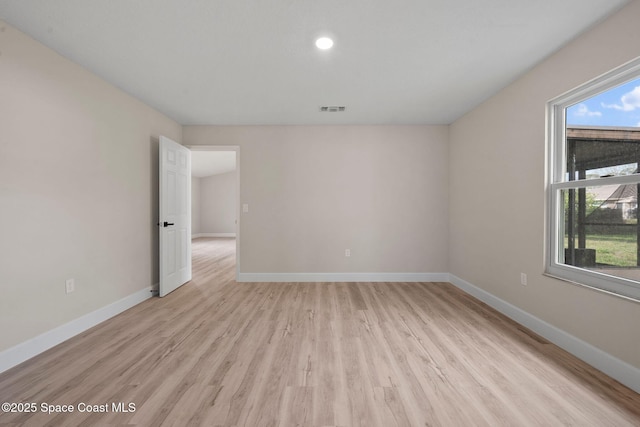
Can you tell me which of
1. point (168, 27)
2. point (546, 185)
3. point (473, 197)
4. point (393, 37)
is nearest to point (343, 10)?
point (393, 37)

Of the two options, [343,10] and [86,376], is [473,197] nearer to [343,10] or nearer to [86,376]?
[343,10]

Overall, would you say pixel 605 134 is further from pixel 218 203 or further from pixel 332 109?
pixel 218 203

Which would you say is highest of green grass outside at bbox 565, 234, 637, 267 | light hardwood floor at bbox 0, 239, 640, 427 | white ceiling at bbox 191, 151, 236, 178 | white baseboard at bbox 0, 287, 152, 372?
white ceiling at bbox 191, 151, 236, 178

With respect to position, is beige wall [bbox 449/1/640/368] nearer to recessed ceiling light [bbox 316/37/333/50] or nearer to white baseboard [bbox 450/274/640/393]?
white baseboard [bbox 450/274/640/393]

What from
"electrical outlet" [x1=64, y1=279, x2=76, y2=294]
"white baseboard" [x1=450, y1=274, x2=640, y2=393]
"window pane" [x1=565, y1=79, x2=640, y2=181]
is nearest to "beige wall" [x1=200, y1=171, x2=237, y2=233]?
"electrical outlet" [x1=64, y1=279, x2=76, y2=294]

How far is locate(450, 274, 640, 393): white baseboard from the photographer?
5.44 ft

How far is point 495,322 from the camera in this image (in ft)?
8.59

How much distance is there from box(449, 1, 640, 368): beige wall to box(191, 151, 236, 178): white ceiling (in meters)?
6.40

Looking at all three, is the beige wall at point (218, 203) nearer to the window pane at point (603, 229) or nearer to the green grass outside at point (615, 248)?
the window pane at point (603, 229)

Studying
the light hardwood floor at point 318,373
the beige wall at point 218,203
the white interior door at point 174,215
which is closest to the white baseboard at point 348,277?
the white interior door at point 174,215

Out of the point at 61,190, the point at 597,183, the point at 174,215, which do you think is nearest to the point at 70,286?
the point at 61,190

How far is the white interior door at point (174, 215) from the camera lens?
3.38 meters

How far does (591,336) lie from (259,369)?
245 centimetres

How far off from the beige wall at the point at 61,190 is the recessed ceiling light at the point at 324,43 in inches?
87.9
